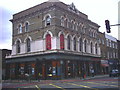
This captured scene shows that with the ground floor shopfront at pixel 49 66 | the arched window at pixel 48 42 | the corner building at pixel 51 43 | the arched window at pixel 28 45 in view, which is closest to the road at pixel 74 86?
the ground floor shopfront at pixel 49 66

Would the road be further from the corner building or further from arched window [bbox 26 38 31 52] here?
arched window [bbox 26 38 31 52]

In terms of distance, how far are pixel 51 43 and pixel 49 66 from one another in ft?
14.4

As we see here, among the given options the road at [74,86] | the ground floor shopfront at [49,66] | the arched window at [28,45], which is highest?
the arched window at [28,45]

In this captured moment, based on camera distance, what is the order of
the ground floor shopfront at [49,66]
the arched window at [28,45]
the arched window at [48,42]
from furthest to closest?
the arched window at [28,45] < the arched window at [48,42] < the ground floor shopfront at [49,66]

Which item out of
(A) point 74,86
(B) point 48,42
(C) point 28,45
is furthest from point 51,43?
(A) point 74,86

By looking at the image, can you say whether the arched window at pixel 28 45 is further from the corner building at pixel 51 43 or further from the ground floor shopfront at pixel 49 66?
the ground floor shopfront at pixel 49 66

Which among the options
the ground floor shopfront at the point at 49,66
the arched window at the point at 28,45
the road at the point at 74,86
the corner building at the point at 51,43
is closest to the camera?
the road at the point at 74,86

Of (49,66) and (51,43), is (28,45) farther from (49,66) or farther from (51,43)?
(49,66)

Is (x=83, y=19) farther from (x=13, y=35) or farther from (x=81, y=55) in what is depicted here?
(x=13, y=35)

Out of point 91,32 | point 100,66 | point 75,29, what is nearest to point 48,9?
point 75,29

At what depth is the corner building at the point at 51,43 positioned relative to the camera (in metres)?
33.2

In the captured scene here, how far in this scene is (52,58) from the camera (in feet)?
106

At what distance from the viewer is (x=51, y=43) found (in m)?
33.4

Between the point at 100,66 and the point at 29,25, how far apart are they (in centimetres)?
2328
